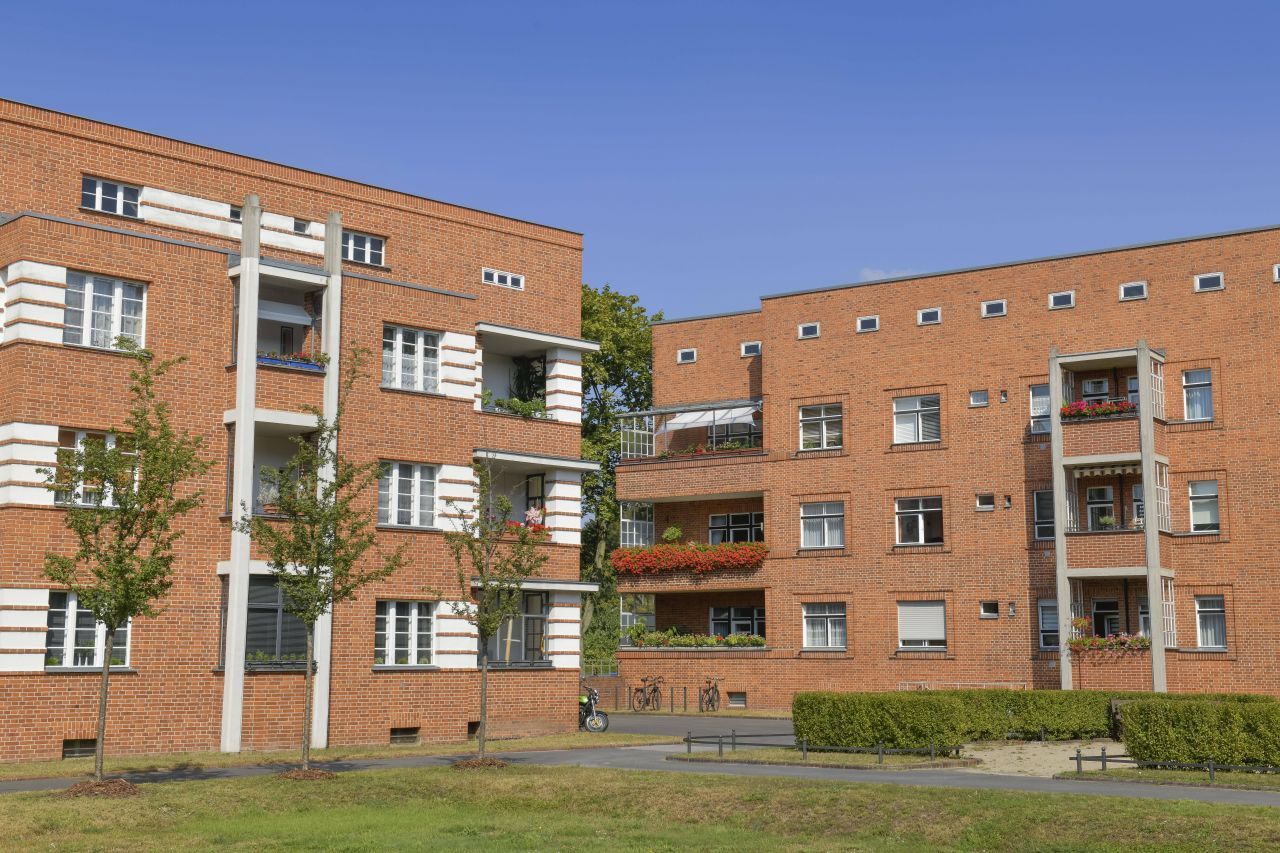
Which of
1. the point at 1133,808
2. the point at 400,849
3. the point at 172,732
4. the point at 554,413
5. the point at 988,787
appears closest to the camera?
the point at 400,849

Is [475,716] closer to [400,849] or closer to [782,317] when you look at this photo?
[400,849]

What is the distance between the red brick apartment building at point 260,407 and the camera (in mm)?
29047

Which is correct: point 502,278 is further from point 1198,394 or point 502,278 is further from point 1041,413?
point 1198,394

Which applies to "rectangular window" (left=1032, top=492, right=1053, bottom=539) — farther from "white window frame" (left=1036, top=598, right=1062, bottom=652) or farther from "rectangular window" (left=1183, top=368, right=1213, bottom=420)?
"rectangular window" (left=1183, top=368, right=1213, bottom=420)

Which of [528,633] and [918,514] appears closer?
[528,633]

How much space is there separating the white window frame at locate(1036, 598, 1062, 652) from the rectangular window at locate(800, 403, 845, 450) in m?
8.44

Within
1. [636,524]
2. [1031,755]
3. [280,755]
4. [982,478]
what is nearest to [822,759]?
[1031,755]

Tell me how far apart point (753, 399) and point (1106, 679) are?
54.5 ft

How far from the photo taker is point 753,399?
176 feet

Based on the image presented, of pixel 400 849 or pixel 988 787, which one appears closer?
pixel 400 849

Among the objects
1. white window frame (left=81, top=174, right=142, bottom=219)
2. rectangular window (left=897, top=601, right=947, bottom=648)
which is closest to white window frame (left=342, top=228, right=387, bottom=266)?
white window frame (left=81, top=174, right=142, bottom=219)

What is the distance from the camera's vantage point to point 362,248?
37.8 metres

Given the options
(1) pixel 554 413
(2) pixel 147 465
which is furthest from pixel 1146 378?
(2) pixel 147 465

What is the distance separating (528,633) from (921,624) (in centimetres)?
1534
